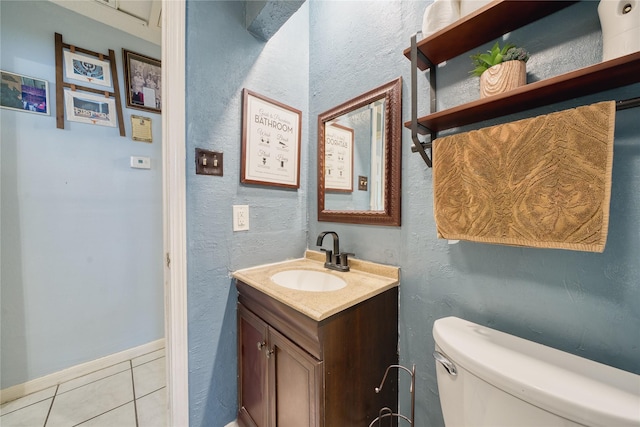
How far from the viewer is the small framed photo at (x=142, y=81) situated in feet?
5.67

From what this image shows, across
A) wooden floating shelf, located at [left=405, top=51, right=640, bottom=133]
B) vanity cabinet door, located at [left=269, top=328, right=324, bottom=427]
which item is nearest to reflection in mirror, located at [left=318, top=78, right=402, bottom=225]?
wooden floating shelf, located at [left=405, top=51, right=640, bottom=133]

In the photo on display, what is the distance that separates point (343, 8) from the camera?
1.25m

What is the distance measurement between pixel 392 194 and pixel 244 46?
109 centimetres

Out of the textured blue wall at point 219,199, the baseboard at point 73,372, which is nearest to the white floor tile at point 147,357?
the baseboard at point 73,372

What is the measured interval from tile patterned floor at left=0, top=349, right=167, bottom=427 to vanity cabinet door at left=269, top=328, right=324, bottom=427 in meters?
0.89

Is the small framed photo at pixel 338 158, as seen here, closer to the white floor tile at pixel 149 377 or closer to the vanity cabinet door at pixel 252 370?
the vanity cabinet door at pixel 252 370

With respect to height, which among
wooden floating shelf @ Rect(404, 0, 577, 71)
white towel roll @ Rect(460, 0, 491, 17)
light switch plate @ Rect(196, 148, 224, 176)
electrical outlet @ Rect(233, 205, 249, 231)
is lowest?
electrical outlet @ Rect(233, 205, 249, 231)

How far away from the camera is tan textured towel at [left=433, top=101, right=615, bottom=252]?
1.72 feet

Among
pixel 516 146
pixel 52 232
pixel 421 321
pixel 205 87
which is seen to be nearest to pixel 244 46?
pixel 205 87

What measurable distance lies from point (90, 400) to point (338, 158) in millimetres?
2086

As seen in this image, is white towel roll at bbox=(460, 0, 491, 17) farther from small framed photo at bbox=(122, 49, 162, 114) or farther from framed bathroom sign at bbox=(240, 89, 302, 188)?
small framed photo at bbox=(122, 49, 162, 114)

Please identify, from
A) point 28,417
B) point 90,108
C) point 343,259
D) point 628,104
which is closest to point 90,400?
point 28,417

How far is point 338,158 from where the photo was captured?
1303 mm

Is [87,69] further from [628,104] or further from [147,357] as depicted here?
[628,104]
